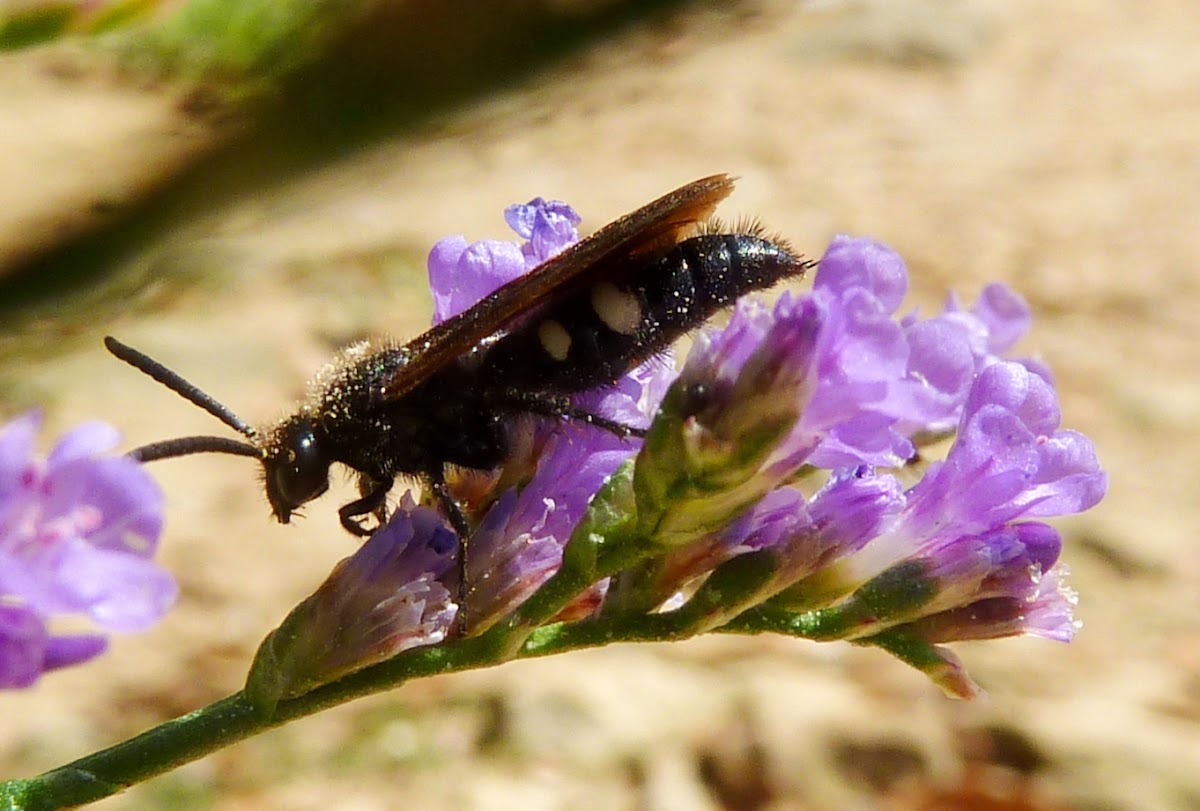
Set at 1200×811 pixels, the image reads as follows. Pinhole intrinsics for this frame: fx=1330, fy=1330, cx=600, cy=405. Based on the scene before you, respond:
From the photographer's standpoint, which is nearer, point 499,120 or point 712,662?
point 712,662

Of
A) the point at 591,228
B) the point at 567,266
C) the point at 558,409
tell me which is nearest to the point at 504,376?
the point at 558,409

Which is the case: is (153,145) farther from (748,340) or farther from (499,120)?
(748,340)

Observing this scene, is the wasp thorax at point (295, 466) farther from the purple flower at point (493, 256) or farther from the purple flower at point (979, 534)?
the purple flower at point (979, 534)

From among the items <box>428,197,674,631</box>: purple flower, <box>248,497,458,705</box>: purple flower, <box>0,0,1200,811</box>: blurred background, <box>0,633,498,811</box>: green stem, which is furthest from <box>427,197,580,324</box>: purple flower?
<box>0,0,1200,811</box>: blurred background

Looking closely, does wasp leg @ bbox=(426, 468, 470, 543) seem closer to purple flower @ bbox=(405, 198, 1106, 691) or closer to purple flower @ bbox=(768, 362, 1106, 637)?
purple flower @ bbox=(405, 198, 1106, 691)

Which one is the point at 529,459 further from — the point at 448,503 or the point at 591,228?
the point at 591,228

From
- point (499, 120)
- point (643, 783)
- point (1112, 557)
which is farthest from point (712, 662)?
point (499, 120)

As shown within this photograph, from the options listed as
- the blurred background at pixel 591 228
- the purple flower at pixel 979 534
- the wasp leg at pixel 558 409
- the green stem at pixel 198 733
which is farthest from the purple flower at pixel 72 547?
the blurred background at pixel 591 228
